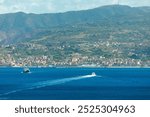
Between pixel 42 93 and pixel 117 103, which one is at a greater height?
A: pixel 117 103

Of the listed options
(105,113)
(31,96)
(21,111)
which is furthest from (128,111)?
(31,96)

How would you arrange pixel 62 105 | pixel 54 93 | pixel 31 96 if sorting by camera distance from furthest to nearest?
pixel 54 93 → pixel 31 96 → pixel 62 105

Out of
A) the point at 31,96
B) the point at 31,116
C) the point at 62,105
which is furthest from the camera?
the point at 31,96

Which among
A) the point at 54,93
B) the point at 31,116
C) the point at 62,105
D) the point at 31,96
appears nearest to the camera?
the point at 31,116

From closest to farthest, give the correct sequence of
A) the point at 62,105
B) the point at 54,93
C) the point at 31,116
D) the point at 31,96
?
the point at 31,116 → the point at 62,105 → the point at 31,96 → the point at 54,93

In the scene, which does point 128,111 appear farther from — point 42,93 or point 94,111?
point 42,93

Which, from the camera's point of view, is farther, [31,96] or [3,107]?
[31,96]

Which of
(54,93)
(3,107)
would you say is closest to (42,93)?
Answer: (54,93)

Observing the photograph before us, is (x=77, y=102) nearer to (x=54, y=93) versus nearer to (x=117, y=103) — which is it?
(x=117, y=103)

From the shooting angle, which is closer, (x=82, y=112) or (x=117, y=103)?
(x=82, y=112)
